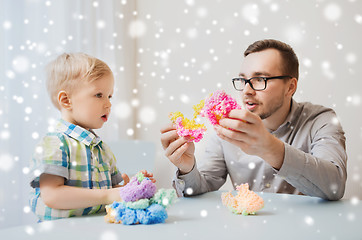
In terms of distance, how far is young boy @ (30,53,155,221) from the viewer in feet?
3.50

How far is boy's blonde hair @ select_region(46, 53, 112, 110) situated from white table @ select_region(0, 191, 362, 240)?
0.47 m

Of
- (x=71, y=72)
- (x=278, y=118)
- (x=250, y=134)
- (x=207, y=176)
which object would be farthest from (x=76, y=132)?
(x=278, y=118)

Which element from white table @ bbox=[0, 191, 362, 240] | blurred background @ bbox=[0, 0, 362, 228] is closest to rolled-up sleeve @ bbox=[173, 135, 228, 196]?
white table @ bbox=[0, 191, 362, 240]

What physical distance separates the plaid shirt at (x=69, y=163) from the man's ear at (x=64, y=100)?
0.07 metres

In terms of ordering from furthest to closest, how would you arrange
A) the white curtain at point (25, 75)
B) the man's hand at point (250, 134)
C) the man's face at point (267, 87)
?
the white curtain at point (25, 75) → the man's face at point (267, 87) → the man's hand at point (250, 134)

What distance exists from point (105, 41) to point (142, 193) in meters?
2.01

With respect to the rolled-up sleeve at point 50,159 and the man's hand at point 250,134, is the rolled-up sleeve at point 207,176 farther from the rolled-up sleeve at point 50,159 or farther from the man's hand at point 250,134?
the rolled-up sleeve at point 50,159

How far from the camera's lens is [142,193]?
0.95m

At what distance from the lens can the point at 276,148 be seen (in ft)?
3.76

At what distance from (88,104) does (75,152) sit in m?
0.18

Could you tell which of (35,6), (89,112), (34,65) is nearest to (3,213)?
(34,65)

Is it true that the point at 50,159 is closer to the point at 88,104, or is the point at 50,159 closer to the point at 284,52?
the point at 88,104

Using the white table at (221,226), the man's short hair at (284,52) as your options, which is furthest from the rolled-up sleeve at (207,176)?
the man's short hair at (284,52)

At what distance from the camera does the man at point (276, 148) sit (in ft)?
4.01
